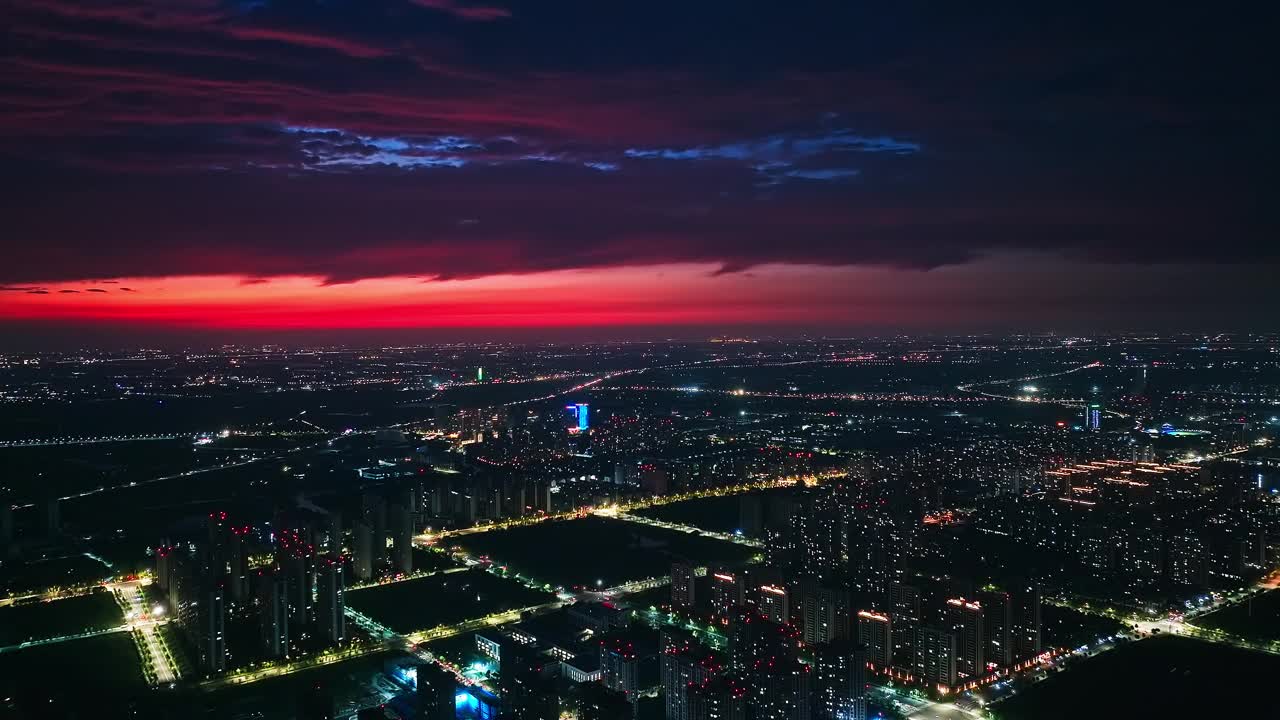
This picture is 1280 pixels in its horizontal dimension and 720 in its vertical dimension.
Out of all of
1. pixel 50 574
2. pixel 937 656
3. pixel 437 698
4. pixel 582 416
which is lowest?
pixel 50 574

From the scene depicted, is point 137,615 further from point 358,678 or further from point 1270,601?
point 1270,601

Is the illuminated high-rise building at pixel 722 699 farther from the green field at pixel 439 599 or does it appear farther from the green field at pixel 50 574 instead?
the green field at pixel 50 574

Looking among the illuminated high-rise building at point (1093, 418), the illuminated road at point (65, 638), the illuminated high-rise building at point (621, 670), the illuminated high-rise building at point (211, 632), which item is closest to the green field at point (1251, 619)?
the illuminated high-rise building at point (621, 670)

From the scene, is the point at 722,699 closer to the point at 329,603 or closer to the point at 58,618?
the point at 329,603

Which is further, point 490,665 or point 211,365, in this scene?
point 211,365

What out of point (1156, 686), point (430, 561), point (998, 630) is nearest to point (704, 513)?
point (430, 561)

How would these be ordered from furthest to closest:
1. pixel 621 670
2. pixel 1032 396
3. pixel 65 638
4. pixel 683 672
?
pixel 1032 396, pixel 65 638, pixel 621 670, pixel 683 672

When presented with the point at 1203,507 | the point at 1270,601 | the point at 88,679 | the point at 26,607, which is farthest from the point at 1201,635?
the point at 26,607
